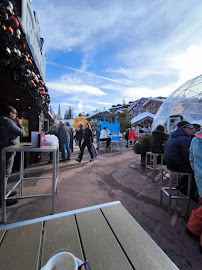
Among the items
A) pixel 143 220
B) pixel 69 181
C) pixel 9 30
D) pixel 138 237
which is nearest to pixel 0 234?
pixel 138 237

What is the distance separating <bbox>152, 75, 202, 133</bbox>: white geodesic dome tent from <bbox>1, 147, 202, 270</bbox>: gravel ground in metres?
5.62

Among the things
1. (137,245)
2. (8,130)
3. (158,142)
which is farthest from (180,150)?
(8,130)

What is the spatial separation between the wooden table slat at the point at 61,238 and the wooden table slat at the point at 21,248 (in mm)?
47

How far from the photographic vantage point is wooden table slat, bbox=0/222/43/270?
0.68 m

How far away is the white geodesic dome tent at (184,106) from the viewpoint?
840 cm

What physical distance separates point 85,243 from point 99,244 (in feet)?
0.29

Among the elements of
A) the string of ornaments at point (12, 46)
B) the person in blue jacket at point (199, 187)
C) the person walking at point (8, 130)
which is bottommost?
the person in blue jacket at point (199, 187)

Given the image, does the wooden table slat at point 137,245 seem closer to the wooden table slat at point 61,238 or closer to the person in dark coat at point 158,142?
the wooden table slat at point 61,238

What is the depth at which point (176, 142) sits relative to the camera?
2.94 m

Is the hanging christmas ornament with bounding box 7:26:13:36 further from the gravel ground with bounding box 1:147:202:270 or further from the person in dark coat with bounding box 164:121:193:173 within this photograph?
the person in dark coat with bounding box 164:121:193:173

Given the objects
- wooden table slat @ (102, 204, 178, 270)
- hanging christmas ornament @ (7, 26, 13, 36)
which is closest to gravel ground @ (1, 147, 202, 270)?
wooden table slat @ (102, 204, 178, 270)

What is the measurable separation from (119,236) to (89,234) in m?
0.21

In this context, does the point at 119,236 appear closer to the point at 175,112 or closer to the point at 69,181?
the point at 69,181

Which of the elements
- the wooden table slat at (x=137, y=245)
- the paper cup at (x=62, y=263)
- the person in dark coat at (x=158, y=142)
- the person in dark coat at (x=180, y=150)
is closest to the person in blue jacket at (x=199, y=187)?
the person in dark coat at (x=180, y=150)
